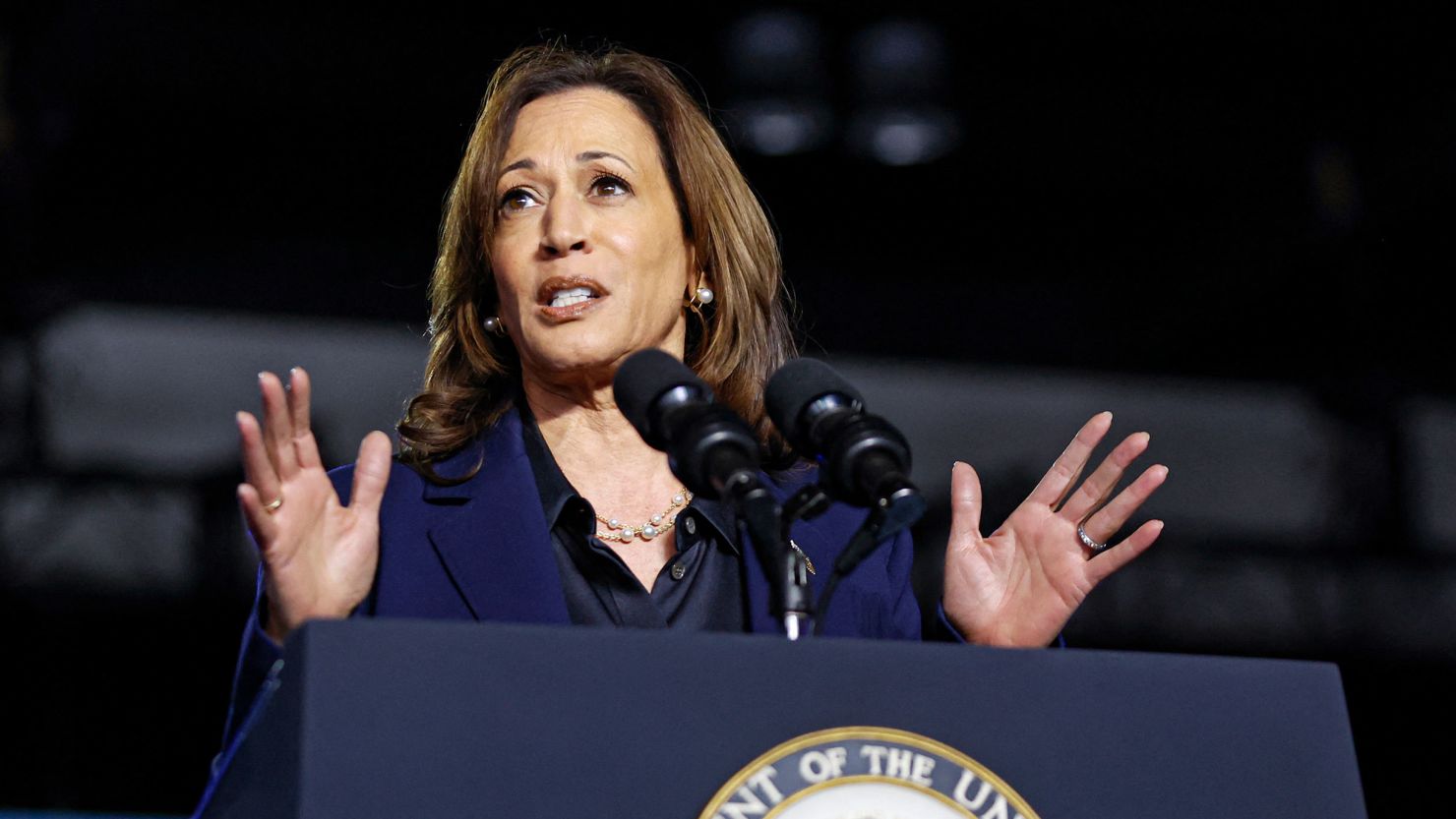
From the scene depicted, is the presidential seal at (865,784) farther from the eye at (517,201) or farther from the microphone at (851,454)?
the eye at (517,201)

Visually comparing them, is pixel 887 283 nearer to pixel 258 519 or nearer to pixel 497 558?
pixel 497 558

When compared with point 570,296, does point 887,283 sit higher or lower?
higher

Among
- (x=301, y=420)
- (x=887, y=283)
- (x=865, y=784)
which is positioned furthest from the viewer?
(x=887, y=283)

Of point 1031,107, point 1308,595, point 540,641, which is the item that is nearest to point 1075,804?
point 540,641

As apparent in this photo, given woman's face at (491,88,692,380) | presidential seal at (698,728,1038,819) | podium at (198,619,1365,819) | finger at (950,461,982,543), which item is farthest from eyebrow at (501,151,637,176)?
presidential seal at (698,728,1038,819)

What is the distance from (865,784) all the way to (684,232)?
1.00 metres

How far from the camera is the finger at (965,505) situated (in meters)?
1.50

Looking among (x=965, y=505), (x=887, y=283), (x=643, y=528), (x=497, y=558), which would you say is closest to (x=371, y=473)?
(x=497, y=558)

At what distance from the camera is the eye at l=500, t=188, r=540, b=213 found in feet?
5.77

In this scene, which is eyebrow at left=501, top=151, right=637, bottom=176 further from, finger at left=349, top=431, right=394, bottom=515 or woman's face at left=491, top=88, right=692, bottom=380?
finger at left=349, top=431, right=394, bottom=515

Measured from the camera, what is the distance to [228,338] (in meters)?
4.80

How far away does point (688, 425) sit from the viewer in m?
1.12

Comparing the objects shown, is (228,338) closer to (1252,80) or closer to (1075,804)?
(1252,80)

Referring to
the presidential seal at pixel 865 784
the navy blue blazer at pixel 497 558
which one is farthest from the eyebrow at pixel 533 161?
the presidential seal at pixel 865 784
